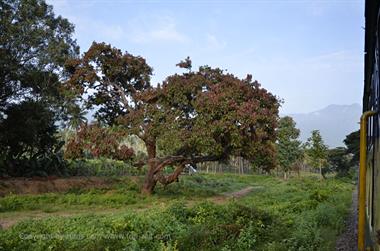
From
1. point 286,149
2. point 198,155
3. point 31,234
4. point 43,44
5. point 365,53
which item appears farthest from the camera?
point 286,149

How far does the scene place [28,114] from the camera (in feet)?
68.1

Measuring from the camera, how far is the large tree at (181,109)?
16.1 metres

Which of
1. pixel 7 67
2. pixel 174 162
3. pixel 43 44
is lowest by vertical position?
pixel 174 162

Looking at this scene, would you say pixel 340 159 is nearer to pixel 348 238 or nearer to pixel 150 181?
pixel 150 181

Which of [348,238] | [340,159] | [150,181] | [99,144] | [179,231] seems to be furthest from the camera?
[340,159]

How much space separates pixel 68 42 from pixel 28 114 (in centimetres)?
503

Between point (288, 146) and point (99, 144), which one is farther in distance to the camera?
point (288, 146)

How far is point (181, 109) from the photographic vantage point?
1733cm

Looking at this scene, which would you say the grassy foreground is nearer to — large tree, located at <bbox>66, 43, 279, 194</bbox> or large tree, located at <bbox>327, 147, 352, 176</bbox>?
large tree, located at <bbox>66, 43, 279, 194</bbox>

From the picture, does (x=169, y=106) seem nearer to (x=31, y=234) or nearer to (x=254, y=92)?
(x=254, y=92)

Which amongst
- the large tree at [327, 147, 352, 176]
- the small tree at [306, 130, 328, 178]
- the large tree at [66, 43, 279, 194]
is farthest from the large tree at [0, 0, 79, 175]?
the large tree at [327, 147, 352, 176]

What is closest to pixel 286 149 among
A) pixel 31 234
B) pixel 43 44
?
pixel 43 44

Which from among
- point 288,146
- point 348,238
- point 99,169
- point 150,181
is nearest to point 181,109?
point 150,181

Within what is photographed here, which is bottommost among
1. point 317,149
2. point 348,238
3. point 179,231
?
point 348,238
